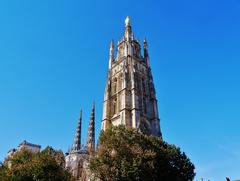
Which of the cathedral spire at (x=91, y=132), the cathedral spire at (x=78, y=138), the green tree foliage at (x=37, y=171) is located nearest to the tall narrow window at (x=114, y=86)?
the cathedral spire at (x=91, y=132)

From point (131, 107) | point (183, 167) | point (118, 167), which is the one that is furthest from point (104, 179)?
point (131, 107)

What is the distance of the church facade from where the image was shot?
38.2 meters

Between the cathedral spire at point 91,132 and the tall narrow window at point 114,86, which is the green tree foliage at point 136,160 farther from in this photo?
the cathedral spire at point 91,132

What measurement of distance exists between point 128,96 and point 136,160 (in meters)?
19.9

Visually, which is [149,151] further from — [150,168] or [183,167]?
[183,167]

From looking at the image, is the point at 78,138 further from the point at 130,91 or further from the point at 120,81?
the point at 130,91

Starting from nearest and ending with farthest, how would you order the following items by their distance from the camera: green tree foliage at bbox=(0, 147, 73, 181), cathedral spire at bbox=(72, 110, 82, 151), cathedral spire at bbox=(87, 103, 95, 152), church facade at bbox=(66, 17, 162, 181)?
green tree foliage at bbox=(0, 147, 73, 181)
church facade at bbox=(66, 17, 162, 181)
cathedral spire at bbox=(87, 103, 95, 152)
cathedral spire at bbox=(72, 110, 82, 151)

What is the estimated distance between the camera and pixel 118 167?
20641mm

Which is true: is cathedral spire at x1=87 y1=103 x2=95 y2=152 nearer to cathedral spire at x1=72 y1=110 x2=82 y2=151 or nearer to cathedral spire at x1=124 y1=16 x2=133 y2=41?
cathedral spire at x1=72 y1=110 x2=82 y2=151

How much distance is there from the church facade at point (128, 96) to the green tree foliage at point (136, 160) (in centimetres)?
1193

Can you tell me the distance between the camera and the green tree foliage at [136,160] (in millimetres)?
20109

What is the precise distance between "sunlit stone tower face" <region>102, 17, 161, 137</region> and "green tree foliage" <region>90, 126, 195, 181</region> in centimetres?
1195

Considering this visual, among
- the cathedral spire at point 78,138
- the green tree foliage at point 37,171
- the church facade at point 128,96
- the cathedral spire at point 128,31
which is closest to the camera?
the green tree foliage at point 37,171

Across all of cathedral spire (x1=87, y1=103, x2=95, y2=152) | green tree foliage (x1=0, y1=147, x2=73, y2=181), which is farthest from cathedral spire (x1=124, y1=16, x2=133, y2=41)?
green tree foliage (x1=0, y1=147, x2=73, y2=181)
